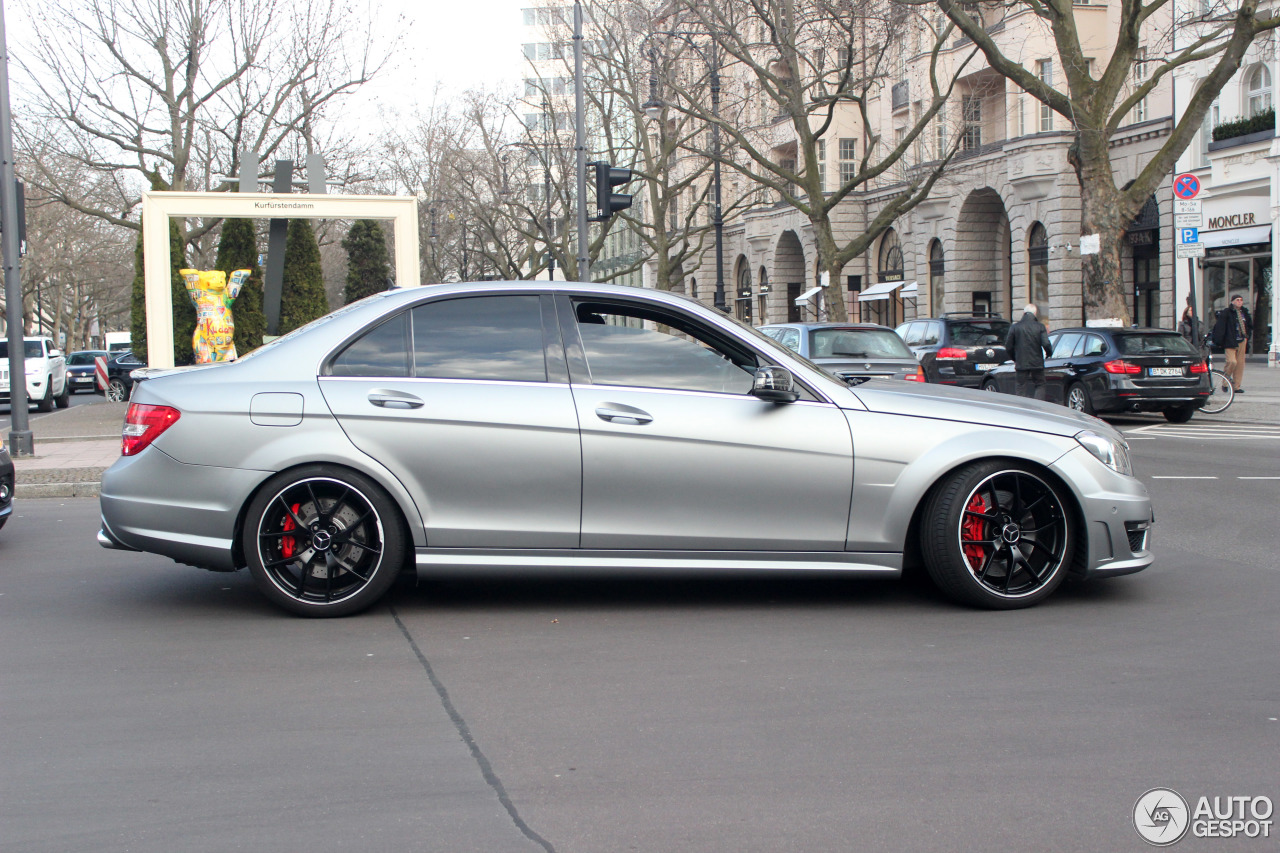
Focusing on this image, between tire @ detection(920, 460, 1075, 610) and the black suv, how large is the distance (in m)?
15.8

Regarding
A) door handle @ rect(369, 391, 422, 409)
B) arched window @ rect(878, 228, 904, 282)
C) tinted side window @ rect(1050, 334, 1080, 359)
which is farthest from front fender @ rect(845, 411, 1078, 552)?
arched window @ rect(878, 228, 904, 282)

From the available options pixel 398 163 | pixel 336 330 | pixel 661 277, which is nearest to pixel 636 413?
pixel 336 330

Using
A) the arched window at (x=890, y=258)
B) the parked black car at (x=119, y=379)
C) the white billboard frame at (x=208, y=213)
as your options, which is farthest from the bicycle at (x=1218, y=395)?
the arched window at (x=890, y=258)

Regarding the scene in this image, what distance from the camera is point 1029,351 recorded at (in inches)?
704

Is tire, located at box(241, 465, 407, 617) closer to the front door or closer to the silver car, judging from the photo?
the silver car

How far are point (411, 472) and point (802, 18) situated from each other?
2518 centimetres

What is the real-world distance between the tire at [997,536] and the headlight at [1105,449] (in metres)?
0.28

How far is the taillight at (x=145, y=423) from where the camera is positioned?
5758 millimetres

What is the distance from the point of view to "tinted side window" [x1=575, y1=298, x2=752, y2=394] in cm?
580

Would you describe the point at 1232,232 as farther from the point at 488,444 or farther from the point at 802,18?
the point at 488,444

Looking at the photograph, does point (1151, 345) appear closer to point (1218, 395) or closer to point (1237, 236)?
point (1218, 395)

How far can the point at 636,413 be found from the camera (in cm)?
567

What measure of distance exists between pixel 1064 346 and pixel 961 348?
2616 millimetres

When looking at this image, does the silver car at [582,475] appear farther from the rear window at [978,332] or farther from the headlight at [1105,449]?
the rear window at [978,332]
